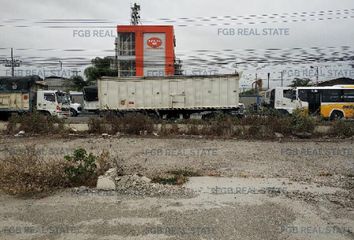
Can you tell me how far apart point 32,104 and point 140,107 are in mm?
8224

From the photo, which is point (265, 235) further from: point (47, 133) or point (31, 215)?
point (47, 133)

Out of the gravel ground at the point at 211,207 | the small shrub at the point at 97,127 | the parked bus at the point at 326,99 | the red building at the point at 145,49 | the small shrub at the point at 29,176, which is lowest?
the gravel ground at the point at 211,207

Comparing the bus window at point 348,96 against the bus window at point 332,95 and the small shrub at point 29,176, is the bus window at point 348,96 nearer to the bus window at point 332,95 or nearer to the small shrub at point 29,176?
the bus window at point 332,95

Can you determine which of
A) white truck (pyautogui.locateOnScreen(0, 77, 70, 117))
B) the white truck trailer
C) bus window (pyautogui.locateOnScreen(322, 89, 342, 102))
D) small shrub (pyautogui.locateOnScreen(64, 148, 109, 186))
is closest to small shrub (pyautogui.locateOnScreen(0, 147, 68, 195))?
small shrub (pyautogui.locateOnScreen(64, 148, 109, 186))

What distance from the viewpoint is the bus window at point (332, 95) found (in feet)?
71.4

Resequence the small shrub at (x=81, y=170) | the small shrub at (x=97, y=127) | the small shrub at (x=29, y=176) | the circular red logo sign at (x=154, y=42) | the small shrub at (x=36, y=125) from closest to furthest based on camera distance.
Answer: the small shrub at (x=29, y=176), the small shrub at (x=81, y=170), the small shrub at (x=36, y=125), the small shrub at (x=97, y=127), the circular red logo sign at (x=154, y=42)

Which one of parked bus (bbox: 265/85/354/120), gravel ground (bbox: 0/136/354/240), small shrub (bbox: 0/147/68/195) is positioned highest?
parked bus (bbox: 265/85/354/120)

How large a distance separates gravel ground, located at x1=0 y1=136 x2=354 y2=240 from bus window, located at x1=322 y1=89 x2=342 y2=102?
1488 cm

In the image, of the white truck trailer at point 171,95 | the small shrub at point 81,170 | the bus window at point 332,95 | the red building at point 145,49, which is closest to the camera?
the small shrub at point 81,170

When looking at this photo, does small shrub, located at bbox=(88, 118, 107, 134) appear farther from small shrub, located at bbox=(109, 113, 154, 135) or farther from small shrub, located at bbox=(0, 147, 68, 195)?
small shrub, located at bbox=(0, 147, 68, 195)

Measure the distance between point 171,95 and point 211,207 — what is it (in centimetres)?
1620

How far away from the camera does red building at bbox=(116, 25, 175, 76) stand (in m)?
38.9

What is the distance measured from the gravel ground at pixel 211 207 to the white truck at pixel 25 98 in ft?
51.9

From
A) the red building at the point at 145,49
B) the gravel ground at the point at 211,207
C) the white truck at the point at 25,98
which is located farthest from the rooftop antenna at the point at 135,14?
the gravel ground at the point at 211,207
